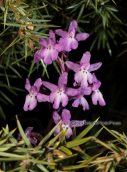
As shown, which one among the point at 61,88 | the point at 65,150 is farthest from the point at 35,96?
the point at 65,150

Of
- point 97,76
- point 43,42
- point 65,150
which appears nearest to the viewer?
point 65,150

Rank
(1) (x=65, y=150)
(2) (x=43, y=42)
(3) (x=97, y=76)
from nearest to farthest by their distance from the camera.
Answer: (1) (x=65, y=150) < (2) (x=43, y=42) < (3) (x=97, y=76)

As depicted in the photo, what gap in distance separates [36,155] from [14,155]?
32mm

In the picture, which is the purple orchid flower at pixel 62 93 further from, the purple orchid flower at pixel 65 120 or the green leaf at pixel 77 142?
the green leaf at pixel 77 142

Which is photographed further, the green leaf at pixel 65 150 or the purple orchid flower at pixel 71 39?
the purple orchid flower at pixel 71 39

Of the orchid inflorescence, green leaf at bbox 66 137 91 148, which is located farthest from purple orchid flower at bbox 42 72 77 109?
green leaf at bbox 66 137 91 148

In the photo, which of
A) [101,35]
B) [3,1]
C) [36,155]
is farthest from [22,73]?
[36,155]

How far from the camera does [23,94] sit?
0.87 m

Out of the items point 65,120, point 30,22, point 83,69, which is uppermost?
point 30,22

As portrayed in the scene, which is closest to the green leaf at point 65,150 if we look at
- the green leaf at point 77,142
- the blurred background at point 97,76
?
the green leaf at point 77,142

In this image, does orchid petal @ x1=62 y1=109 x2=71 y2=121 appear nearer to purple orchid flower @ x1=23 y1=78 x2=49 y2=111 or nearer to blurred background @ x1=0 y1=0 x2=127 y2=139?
purple orchid flower @ x1=23 y1=78 x2=49 y2=111

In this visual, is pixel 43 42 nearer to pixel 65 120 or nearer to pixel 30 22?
pixel 30 22

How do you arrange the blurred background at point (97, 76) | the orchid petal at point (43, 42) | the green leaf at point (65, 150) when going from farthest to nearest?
the blurred background at point (97, 76)
the orchid petal at point (43, 42)
the green leaf at point (65, 150)

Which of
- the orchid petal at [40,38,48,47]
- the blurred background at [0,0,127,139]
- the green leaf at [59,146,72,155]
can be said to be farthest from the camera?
the blurred background at [0,0,127,139]
